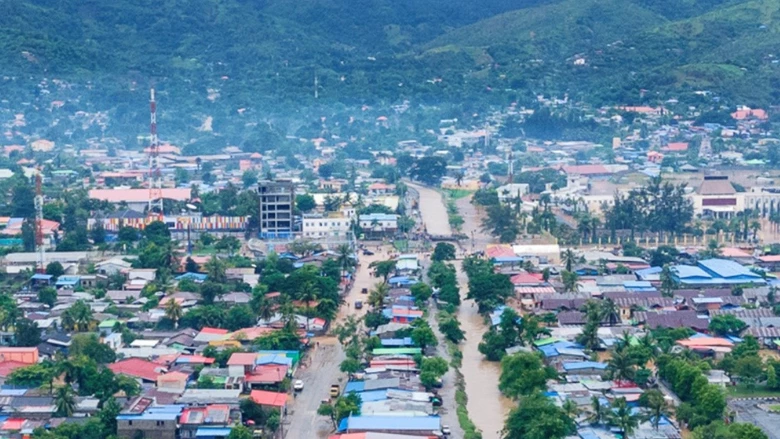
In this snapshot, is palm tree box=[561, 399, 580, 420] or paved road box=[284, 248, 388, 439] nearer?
palm tree box=[561, 399, 580, 420]

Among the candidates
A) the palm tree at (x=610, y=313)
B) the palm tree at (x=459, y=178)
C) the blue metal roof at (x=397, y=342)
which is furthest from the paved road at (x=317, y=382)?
the palm tree at (x=459, y=178)

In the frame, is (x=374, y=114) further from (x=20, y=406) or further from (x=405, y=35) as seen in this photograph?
(x=20, y=406)

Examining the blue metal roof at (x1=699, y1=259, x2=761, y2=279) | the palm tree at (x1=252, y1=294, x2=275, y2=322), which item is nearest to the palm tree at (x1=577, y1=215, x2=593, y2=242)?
the blue metal roof at (x1=699, y1=259, x2=761, y2=279)

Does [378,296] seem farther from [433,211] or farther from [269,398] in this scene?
[433,211]

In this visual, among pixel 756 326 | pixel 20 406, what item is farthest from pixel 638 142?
pixel 20 406

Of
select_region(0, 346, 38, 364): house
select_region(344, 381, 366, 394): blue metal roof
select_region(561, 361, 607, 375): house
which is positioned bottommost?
select_region(344, 381, 366, 394): blue metal roof

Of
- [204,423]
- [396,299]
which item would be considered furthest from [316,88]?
[204,423]

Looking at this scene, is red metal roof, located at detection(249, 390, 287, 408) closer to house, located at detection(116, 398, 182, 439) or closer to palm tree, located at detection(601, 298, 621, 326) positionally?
house, located at detection(116, 398, 182, 439)
